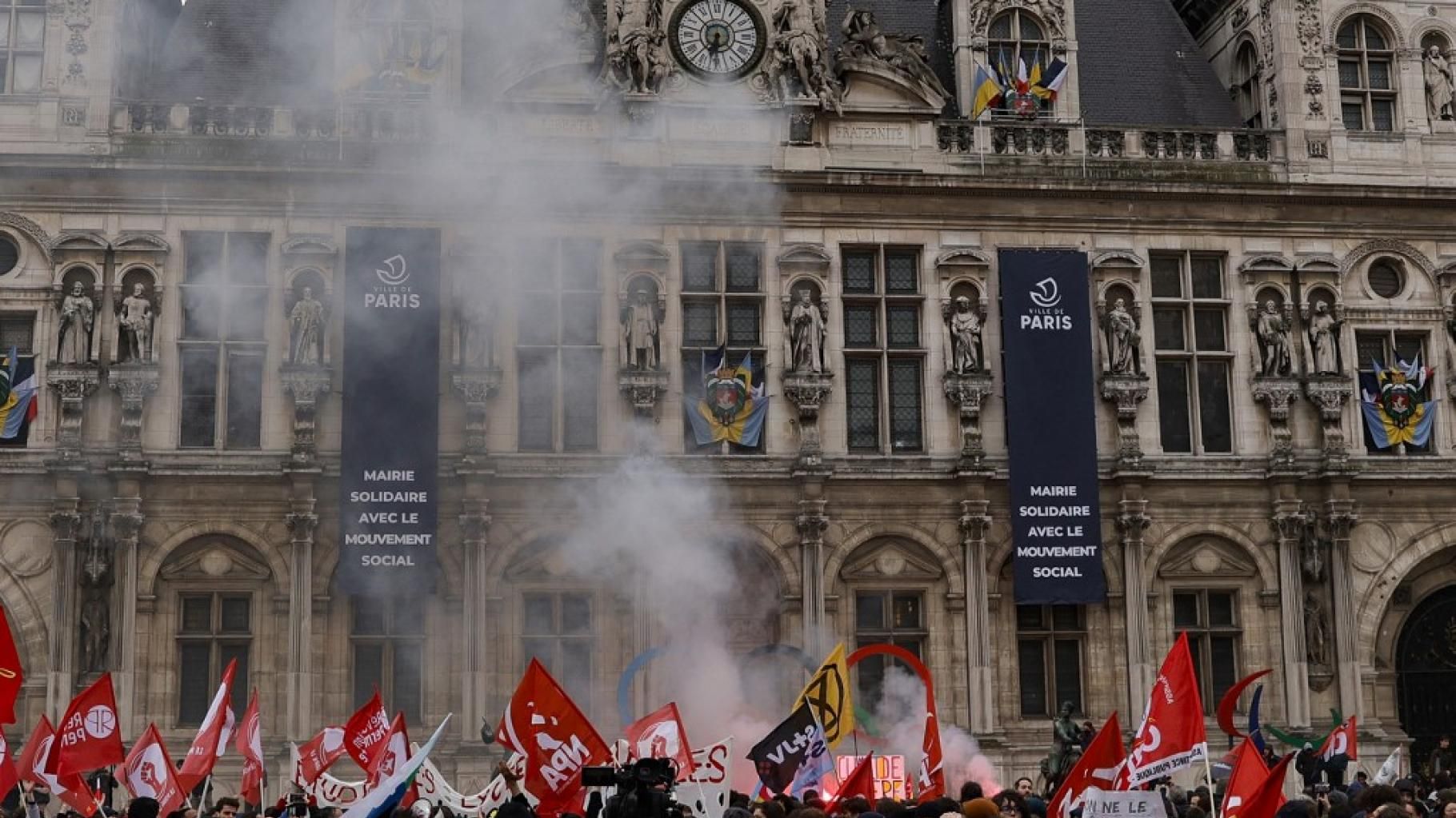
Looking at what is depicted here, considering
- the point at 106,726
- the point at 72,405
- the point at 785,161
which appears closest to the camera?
the point at 106,726

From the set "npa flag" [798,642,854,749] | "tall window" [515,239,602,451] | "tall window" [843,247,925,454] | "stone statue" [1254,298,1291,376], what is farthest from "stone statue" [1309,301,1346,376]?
"npa flag" [798,642,854,749]

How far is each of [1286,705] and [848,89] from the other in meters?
12.3

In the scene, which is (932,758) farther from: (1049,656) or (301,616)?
(301,616)

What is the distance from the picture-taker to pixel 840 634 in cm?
3059

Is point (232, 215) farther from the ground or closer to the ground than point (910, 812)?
farther from the ground

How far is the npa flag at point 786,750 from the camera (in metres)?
19.1

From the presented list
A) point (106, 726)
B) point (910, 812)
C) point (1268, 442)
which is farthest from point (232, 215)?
point (910, 812)

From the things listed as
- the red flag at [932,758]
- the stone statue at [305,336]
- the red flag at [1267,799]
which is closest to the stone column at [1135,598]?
the red flag at [932,758]

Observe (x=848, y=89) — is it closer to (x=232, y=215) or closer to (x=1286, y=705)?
(x=232, y=215)

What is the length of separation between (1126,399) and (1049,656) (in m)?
4.36

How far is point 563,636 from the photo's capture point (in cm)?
3022

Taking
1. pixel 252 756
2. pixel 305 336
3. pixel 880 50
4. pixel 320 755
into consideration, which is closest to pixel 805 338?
pixel 880 50

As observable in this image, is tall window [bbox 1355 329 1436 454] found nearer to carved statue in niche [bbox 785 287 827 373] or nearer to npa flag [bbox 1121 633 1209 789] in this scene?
carved statue in niche [bbox 785 287 827 373]

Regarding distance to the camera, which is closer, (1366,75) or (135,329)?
(135,329)
